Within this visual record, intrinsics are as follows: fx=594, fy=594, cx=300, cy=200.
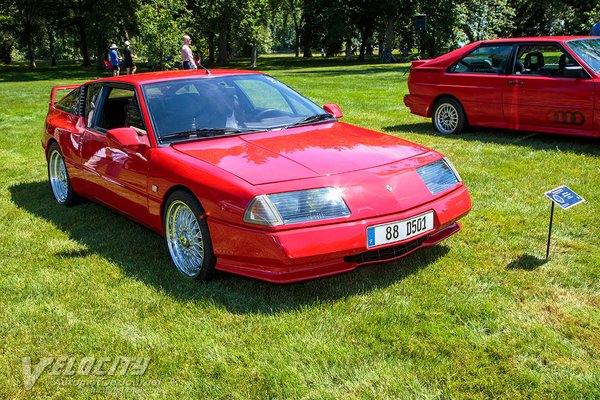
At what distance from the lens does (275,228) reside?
11.3 feet

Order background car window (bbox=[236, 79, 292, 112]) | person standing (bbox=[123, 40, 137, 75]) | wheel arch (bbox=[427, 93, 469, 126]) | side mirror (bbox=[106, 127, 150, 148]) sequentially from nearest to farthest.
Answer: side mirror (bbox=[106, 127, 150, 148])
background car window (bbox=[236, 79, 292, 112])
wheel arch (bbox=[427, 93, 469, 126])
person standing (bbox=[123, 40, 137, 75])

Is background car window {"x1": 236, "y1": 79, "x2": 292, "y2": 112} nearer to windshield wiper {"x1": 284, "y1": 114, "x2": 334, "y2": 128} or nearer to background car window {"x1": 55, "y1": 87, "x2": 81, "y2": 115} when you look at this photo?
windshield wiper {"x1": 284, "y1": 114, "x2": 334, "y2": 128}

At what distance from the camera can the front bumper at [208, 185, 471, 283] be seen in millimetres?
3432

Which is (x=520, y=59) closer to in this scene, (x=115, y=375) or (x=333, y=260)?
(x=333, y=260)

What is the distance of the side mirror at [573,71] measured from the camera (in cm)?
748

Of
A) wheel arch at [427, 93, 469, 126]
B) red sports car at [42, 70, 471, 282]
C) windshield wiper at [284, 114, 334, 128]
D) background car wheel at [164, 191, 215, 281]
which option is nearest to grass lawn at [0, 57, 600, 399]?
background car wheel at [164, 191, 215, 281]

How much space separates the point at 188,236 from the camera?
13.4 ft

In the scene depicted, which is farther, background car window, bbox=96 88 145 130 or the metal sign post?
background car window, bbox=96 88 145 130

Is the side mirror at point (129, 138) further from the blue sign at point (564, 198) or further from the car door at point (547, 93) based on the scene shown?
the car door at point (547, 93)

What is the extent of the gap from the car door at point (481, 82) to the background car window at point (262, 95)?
4.39 m

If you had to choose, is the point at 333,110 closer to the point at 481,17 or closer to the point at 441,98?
the point at 441,98

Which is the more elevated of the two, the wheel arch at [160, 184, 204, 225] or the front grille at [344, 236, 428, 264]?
the wheel arch at [160, 184, 204, 225]

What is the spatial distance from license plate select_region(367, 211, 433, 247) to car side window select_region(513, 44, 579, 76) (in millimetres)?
5073

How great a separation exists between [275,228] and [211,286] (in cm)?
75
